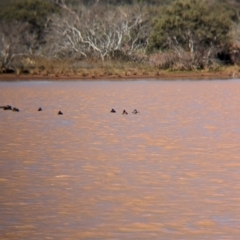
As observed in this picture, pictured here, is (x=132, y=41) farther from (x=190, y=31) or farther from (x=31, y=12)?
(x=31, y=12)

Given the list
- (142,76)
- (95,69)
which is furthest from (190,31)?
(95,69)

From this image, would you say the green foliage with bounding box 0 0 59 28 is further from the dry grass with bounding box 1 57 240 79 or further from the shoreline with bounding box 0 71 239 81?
the shoreline with bounding box 0 71 239 81

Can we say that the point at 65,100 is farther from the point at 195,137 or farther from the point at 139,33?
the point at 139,33

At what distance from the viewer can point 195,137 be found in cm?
1210

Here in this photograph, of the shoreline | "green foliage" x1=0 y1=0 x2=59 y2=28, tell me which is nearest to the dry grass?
the shoreline

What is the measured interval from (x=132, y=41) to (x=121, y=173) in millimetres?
31087

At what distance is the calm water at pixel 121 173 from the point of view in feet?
21.2

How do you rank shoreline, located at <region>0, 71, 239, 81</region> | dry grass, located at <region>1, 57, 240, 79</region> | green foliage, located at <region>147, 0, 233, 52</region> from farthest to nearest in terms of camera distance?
green foliage, located at <region>147, 0, 233, 52</region> → dry grass, located at <region>1, 57, 240, 79</region> → shoreline, located at <region>0, 71, 239, 81</region>

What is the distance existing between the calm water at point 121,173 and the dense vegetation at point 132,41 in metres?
18.5

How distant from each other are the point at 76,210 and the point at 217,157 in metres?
3.35

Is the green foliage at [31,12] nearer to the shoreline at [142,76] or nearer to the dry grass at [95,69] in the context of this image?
the dry grass at [95,69]

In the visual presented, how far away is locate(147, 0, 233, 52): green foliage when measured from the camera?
37438mm

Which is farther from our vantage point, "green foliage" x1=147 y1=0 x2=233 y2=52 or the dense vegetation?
"green foliage" x1=147 y1=0 x2=233 y2=52

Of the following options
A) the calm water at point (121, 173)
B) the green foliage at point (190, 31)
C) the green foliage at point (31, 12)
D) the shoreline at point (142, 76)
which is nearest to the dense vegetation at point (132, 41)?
the green foliage at point (190, 31)
